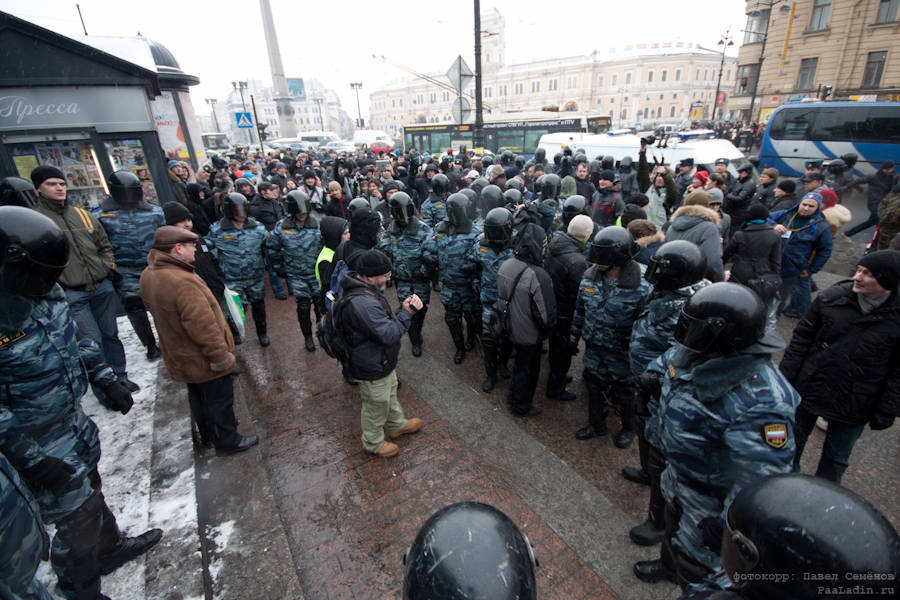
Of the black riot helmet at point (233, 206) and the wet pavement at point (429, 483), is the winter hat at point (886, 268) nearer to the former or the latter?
the wet pavement at point (429, 483)

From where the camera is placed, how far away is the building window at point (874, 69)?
24000 millimetres

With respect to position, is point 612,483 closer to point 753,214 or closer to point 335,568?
point 335,568

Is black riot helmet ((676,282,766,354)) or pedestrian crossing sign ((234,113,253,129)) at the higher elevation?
pedestrian crossing sign ((234,113,253,129))

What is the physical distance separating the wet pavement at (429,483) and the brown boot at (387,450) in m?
0.07

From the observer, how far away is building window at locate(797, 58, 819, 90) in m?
26.8

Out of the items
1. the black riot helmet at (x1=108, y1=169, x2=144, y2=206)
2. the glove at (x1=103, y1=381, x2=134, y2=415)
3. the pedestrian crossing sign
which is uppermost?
the pedestrian crossing sign

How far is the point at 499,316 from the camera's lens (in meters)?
3.72

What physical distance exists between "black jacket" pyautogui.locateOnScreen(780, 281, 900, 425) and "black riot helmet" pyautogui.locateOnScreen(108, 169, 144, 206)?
6409 mm

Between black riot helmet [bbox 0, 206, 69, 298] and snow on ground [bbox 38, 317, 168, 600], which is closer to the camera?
black riot helmet [bbox 0, 206, 69, 298]

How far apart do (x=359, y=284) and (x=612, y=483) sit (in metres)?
2.54

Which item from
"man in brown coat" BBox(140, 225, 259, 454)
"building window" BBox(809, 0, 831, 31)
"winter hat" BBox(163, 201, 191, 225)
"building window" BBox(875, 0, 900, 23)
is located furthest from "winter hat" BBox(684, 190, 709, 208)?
"building window" BBox(809, 0, 831, 31)

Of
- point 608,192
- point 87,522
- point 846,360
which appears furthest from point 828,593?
point 608,192

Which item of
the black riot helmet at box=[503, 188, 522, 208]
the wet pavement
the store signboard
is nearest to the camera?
the wet pavement

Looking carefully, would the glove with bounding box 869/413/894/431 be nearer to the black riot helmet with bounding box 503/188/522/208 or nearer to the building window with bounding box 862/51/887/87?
the black riot helmet with bounding box 503/188/522/208
